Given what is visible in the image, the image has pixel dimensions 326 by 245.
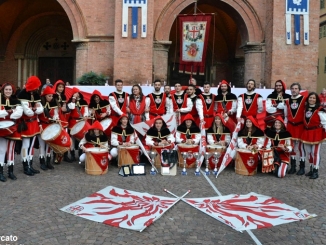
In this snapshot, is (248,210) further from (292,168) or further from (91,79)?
(91,79)

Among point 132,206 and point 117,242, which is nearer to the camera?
point 117,242

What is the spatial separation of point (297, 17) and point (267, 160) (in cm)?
1046

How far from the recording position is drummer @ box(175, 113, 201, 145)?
8.16m

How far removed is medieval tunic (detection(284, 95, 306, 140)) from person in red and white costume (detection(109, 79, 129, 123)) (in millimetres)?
3883

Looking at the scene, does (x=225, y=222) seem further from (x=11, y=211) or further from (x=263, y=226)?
(x=11, y=211)

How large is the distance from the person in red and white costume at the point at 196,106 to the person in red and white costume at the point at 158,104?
1.83 ft

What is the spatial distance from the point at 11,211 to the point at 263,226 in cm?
353

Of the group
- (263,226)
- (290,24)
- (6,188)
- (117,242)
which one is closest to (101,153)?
(6,188)

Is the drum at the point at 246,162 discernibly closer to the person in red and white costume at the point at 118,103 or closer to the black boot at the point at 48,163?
the person in red and white costume at the point at 118,103

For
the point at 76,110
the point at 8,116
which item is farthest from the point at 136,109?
the point at 8,116

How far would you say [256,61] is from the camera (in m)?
16.4

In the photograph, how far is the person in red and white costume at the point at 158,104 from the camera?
890 cm

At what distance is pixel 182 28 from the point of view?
45.5 ft

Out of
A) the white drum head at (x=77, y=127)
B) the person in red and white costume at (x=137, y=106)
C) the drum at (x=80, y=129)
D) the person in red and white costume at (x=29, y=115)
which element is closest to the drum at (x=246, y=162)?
the person in red and white costume at (x=137, y=106)
